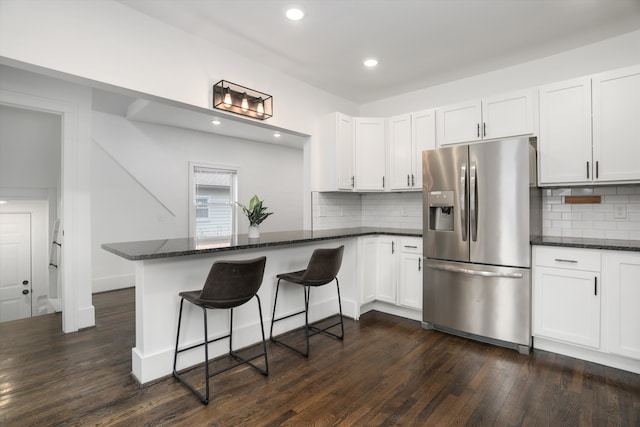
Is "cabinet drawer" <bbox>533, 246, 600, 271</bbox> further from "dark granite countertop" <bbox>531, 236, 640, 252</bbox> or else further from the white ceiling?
the white ceiling

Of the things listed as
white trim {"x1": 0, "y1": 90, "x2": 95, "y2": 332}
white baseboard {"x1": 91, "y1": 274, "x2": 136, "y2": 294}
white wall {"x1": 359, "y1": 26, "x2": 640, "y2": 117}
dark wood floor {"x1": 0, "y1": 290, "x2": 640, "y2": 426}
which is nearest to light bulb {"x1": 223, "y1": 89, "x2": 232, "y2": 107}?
white trim {"x1": 0, "y1": 90, "x2": 95, "y2": 332}

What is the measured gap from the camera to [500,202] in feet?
9.25

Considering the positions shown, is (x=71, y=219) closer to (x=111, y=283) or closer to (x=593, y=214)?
(x=111, y=283)

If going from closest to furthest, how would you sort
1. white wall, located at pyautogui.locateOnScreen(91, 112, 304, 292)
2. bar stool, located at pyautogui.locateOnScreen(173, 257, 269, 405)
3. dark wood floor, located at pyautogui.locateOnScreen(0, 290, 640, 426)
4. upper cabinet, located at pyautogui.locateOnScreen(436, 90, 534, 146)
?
1. dark wood floor, located at pyautogui.locateOnScreen(0, 290, 640, 426)
2. bar stool, located at pyautogui.locateOnScreen(173, 257, 269, 405)
3. upper cabinet, located at pyautogui.locateOnScreen(436, 90, 534, 146)
4. white wall, located at pyautogui.locateOnScreen(91, 112, 304, 292)

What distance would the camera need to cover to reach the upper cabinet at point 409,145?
369cm

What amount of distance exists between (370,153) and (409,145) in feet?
1.57

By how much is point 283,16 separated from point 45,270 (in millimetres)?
5919

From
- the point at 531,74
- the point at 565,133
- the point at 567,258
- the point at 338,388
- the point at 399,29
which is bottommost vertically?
the point at 338,388

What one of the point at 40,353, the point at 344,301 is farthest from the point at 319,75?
the point at 40,353

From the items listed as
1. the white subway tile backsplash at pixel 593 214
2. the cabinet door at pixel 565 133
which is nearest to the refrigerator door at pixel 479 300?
the white subway tile backsplash at pixel 593 214

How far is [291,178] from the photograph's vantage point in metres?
6.96

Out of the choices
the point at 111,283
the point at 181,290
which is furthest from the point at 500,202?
the point at 111,283

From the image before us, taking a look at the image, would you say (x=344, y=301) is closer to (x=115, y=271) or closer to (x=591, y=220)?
(x=591, y=220)

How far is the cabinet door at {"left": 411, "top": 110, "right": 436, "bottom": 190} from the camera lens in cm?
365
